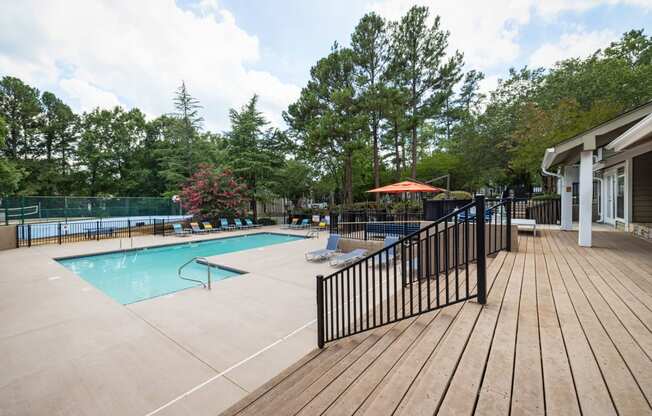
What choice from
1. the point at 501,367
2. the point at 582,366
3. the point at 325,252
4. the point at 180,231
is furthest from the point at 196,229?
the point at 582,366

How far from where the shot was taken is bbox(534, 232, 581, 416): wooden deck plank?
4.48 feet

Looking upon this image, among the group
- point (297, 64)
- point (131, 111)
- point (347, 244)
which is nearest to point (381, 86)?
point (297, 64)

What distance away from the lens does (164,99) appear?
20.4 metres

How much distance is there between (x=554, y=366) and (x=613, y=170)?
10.9 metres

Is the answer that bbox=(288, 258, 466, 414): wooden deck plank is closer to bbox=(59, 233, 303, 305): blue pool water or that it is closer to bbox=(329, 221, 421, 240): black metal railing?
bbox=(59, 233, 303, 305): blue pool water

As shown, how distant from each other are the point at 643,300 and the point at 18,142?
38.9 m

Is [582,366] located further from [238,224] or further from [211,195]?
[211,195]

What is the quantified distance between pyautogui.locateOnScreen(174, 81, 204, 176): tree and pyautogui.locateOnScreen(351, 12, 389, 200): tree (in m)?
13.4

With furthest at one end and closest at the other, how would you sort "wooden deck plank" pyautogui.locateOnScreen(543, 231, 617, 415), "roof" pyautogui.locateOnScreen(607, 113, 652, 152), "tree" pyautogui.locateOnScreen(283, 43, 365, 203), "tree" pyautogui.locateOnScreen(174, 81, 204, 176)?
1. "tree" pyautogui.locateOnScreen(174, 81, 204, 176)
2. "tree" pyautogui.locateOnScreen(283, 43, 365, 203)
3. "roof" pyautogui.locateOnScreen(607, 113, 652, 152)
4. "wooden deck plank" pyautogui.locateOnScreen(543, 231, 617, 415)

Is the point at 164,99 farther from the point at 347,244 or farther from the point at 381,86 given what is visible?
the point at 347,244

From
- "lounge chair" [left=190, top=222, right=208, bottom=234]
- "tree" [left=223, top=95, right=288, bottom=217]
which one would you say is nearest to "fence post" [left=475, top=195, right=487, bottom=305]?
"lounge chair" [left=190, top=222, right=208, bottom=234]

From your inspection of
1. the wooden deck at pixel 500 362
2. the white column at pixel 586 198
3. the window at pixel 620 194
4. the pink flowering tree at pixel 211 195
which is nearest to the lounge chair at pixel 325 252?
the wooden deck at pixel 500 362

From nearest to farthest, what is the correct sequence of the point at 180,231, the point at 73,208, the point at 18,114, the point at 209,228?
the point at 180,231, the point at 209,228, the point at 73,208, the point at 18,114

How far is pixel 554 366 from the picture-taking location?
1680 mm
